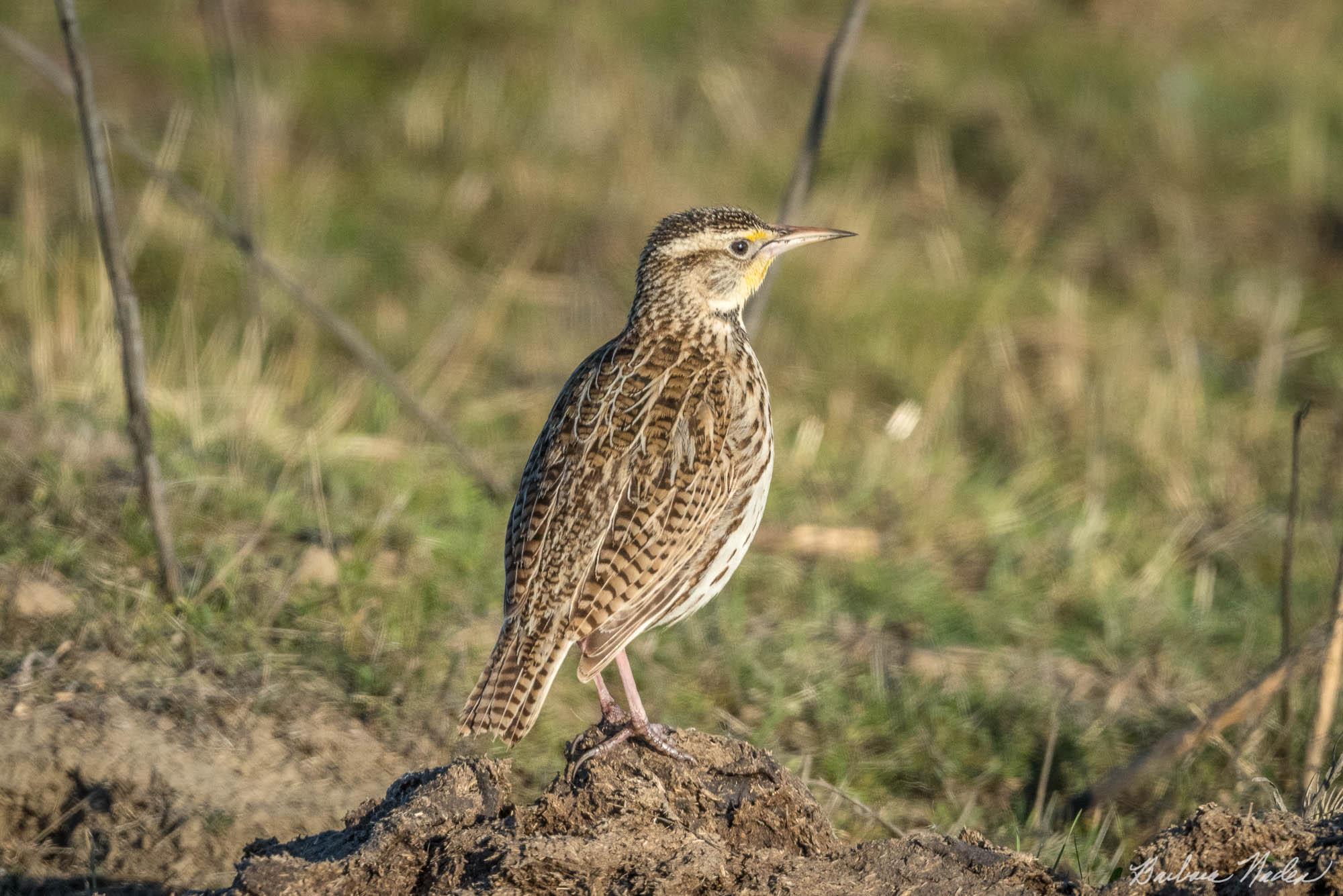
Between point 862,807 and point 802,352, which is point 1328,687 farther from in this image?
point 802,352

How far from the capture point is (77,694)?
17.1 ft

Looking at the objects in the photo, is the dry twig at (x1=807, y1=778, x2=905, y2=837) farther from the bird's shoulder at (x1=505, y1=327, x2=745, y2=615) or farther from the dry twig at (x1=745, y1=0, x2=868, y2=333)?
the dry twig at (x1=745, y1=0, x2=868, y2=333)

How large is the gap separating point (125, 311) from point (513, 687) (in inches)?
86.5

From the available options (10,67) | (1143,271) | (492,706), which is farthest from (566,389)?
(10,67)

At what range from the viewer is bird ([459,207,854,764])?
460 cm

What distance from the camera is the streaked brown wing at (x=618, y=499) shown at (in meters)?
4.68

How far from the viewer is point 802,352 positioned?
30.6 ft

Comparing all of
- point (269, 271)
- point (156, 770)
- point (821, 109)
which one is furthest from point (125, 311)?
point (821, 109)

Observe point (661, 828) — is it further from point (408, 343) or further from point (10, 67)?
point (10, 67)

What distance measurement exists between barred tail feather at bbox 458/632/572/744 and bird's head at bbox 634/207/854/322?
4.34ft

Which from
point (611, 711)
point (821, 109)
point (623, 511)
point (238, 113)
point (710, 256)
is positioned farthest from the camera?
point (238, 113)
